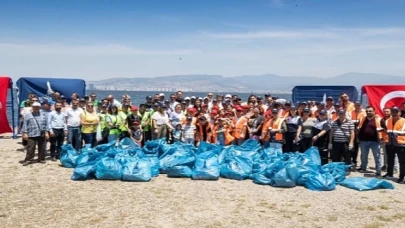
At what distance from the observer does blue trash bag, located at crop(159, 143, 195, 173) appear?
28.6 feet

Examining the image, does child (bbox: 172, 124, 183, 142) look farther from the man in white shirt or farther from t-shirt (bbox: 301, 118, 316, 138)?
t-shirt (bbox: 301, 118, 316, 138)

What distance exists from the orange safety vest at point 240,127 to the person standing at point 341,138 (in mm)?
2211

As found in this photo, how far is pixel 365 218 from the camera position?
604cm

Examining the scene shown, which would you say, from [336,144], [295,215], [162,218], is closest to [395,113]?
[336,144]

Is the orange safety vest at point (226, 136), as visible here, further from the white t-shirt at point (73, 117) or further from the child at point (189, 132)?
the white t-shirt at point (73, 117)

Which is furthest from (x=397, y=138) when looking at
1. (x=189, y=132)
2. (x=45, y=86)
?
(x=45, y=86)

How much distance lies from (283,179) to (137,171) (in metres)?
3.15

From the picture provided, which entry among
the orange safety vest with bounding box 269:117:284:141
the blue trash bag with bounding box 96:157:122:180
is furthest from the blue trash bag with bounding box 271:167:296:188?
the blue trash bag with bounding box 96:157:122:180

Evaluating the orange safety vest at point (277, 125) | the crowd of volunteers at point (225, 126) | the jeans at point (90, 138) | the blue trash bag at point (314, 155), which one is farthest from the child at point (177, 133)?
the blue trash bag at point (314, 155)

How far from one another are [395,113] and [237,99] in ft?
15.2

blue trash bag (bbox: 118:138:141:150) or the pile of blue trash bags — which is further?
blue trash bag (bbox: 118:138:141:150)

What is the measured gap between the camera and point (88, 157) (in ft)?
29.1

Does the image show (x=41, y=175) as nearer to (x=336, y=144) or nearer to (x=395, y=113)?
(x=336, y=144)

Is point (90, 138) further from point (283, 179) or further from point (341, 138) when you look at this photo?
point (341, 138)
